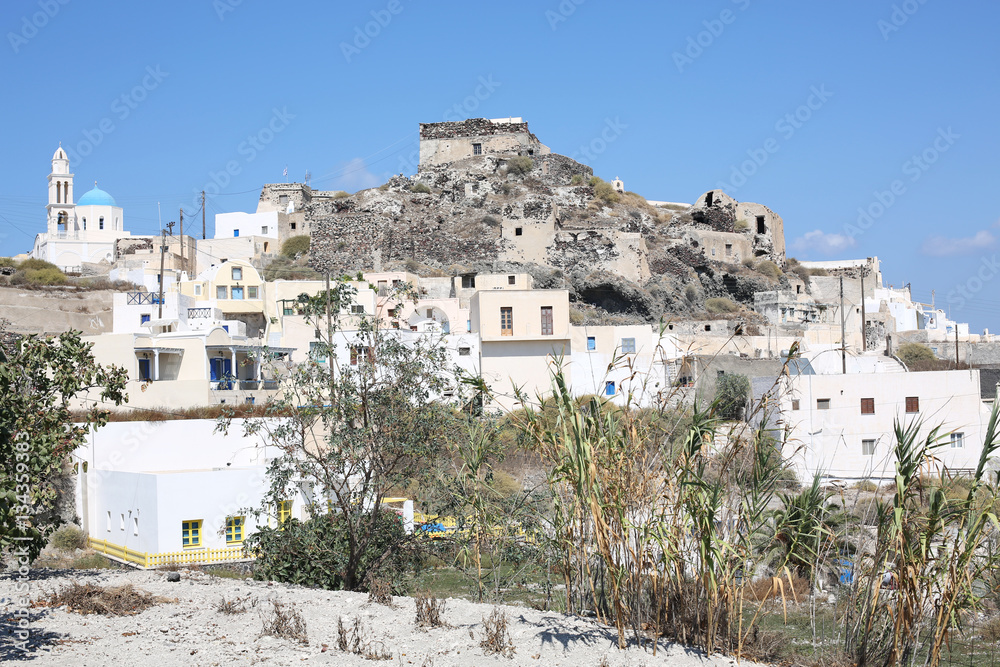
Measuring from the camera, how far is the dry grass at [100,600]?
926 cm

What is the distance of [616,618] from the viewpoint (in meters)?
8.41

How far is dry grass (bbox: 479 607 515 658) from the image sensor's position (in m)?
8.23

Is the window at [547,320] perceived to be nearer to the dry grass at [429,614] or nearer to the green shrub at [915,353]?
the dry grass at [429,614]

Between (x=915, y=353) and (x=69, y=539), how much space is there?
1504 inches

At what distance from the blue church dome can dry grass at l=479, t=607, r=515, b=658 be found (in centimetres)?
5913

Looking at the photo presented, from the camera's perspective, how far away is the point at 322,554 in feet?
41.8

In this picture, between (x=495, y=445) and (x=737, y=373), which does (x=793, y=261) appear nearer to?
(x=737, y=373)

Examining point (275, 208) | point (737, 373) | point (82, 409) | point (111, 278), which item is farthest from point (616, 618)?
point (275, 208)

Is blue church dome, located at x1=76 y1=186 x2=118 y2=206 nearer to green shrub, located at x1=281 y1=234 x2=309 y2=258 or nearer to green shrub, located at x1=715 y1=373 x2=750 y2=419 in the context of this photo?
green shrub, located at x1=281 y1=234 x2=309 y2=258

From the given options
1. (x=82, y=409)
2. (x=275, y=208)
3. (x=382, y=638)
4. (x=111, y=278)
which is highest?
(x=275, y=208)

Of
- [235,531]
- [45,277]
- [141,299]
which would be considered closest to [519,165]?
[45,277]

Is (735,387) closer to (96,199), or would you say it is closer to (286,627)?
(286,627)

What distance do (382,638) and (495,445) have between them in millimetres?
4209

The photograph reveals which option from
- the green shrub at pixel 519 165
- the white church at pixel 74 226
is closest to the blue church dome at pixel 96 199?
the white church at pixel 74 226
